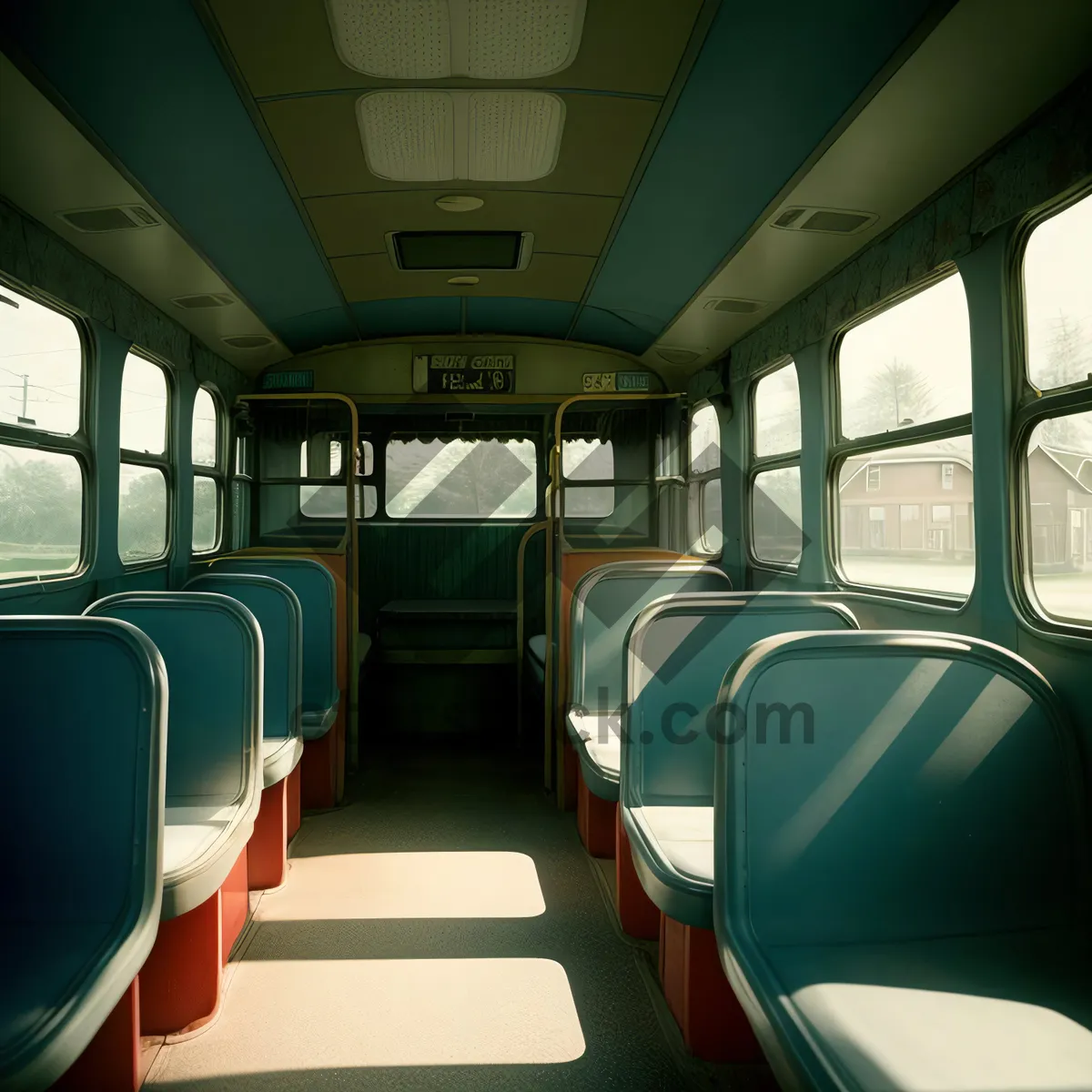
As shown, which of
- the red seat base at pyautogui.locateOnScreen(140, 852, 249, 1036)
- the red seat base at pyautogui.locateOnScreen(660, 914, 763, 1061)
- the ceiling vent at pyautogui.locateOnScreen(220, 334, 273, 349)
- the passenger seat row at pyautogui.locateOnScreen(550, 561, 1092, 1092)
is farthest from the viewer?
the ceiling vent at pyautogui.locateOnScreen(220, 334, 273, 349)

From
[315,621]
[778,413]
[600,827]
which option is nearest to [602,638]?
[600,827]

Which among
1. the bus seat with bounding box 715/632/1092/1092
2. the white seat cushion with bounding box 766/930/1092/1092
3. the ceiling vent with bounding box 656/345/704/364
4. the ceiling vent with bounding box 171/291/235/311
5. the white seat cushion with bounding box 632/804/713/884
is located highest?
the ceiling vent with bounding box 656/345/704/364

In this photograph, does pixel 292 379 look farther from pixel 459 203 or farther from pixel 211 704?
pixel 211 704

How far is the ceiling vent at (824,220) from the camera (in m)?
2.85

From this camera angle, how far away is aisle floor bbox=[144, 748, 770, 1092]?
6.64ft

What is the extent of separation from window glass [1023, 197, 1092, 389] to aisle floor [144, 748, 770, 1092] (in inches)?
73.3

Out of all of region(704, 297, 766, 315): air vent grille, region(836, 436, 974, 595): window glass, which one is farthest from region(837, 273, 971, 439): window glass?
region(704, 297, 766, 315): air vent grille

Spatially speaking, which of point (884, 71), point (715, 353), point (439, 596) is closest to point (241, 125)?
point (884, 71)

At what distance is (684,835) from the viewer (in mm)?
2184

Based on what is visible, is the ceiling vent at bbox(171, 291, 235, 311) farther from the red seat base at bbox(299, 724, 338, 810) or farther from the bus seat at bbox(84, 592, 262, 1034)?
the red seat base at bbox(299, 724, 338, 810)

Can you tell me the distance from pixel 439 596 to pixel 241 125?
3.68 m

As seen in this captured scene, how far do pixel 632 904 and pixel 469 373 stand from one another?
3675 mm

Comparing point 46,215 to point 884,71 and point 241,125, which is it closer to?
point 241,125

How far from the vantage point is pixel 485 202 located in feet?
10.5
